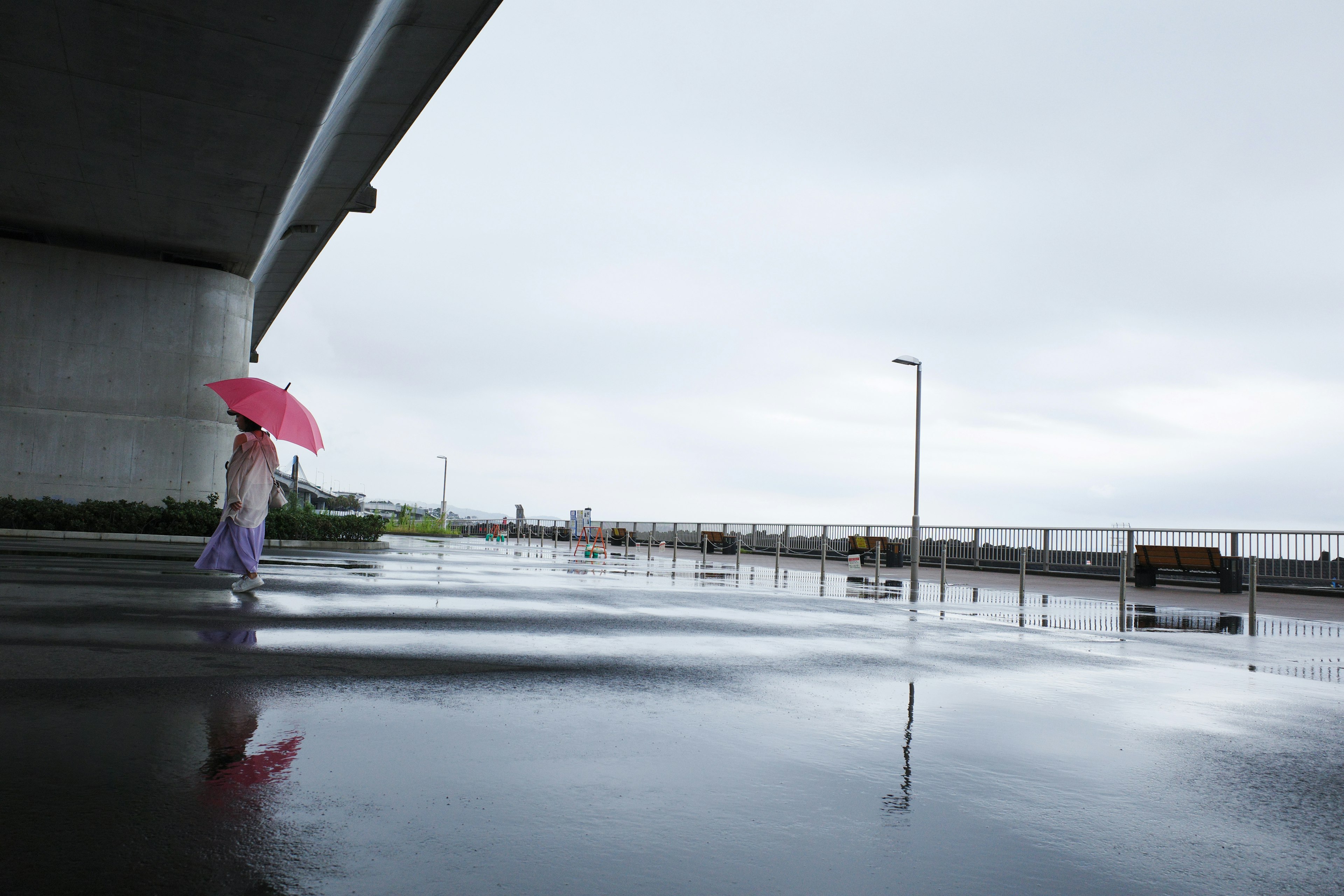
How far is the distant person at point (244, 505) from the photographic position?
10789mm

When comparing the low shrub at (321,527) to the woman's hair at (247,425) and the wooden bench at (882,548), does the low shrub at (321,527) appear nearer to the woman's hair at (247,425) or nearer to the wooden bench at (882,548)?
the woman's hair at (247,425)

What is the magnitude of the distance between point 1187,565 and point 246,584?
892 inches

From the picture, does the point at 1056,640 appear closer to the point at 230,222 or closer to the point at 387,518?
the point at 230,222

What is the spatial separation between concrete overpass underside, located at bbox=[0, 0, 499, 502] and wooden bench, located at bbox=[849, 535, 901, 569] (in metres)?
22.9

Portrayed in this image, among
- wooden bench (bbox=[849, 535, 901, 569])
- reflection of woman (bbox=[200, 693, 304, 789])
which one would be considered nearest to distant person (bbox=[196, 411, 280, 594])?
reflection of woman (bbox=[200, 693, 304, 789])

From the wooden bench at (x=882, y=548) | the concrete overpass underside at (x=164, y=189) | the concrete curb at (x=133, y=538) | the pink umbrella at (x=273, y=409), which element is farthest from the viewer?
the wooden bench at (x=882, y=548)

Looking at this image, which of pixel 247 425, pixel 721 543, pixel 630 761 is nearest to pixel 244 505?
pixel 247 425

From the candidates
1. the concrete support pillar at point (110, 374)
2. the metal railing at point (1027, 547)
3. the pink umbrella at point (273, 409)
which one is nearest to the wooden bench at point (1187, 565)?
the metal railing at point (1027, 547)

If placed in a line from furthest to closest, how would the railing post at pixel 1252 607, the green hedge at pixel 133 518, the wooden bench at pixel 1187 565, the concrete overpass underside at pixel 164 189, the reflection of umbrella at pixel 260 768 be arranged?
1. the green hedge at pixel 133 518
2. the wooden bench at pixel 1187 565
3. the concrete overpass underside at pixel 164 189
4. the railing post at pixel 1252 607
5. the reflection of umbrella at pixel 260 768

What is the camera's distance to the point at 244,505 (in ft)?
35.5

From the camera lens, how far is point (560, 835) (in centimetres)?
318

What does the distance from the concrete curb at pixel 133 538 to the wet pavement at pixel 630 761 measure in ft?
55.8

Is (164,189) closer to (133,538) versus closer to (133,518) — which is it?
(133,518)

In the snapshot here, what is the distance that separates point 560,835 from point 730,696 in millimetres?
2912
